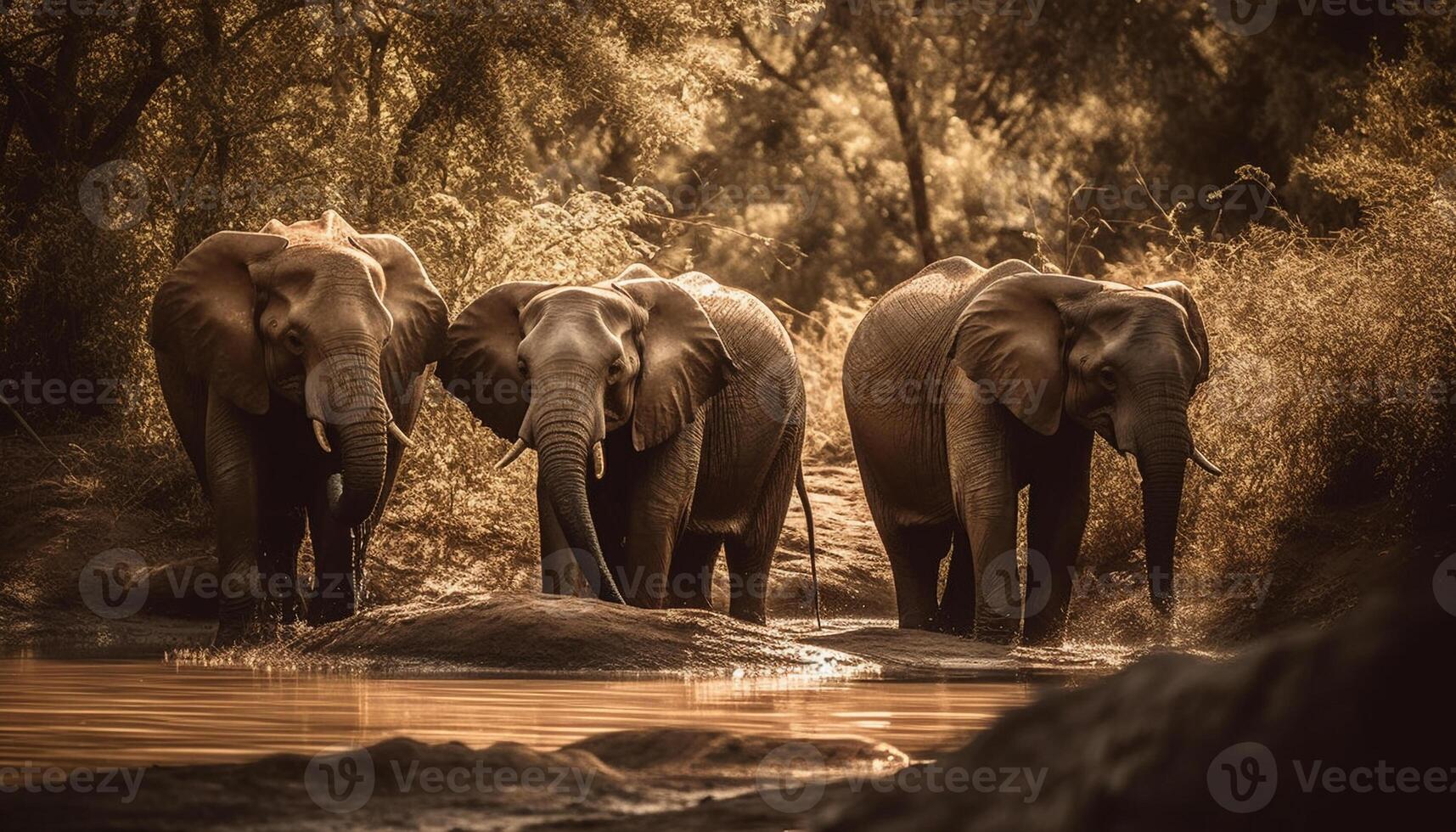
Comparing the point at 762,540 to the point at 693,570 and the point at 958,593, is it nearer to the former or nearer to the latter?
the point at 693,570

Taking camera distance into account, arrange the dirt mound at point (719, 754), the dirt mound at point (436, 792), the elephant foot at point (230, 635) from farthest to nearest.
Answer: the elephant foot at point (230, 635) → the dirt mound at point (719, 754) → the dirt mound at point (436, 792)

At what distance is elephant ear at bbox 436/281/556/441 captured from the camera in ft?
48.4

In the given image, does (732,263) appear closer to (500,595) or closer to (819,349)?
(819,349)

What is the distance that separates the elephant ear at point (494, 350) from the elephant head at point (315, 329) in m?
0.21

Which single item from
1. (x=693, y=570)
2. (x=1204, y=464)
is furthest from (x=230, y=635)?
(x=1204, y=464)

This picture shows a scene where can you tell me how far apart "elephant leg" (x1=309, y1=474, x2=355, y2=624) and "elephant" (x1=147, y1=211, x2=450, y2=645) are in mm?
11

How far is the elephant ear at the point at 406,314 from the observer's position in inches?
578

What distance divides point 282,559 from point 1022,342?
5138 millimetres

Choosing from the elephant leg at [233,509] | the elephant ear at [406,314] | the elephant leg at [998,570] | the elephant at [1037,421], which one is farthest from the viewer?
the elephant ear at [406,314]

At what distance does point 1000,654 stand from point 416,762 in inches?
330

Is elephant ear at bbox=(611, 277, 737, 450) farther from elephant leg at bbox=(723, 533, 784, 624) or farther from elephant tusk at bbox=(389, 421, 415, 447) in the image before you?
elephant leg at bbox=(723, 533, 784, 624)

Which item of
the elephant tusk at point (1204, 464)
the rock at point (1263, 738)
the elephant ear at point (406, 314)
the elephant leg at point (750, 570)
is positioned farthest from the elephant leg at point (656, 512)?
the rock at point (1263, 738)

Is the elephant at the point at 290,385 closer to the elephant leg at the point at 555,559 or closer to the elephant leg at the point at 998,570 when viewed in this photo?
the elephant leg at the point at 555,559

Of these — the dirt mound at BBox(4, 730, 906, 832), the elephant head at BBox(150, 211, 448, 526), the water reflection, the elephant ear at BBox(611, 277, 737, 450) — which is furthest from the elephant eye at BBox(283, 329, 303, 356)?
the dirt mound at BBox(4, 730, 906, 832)
